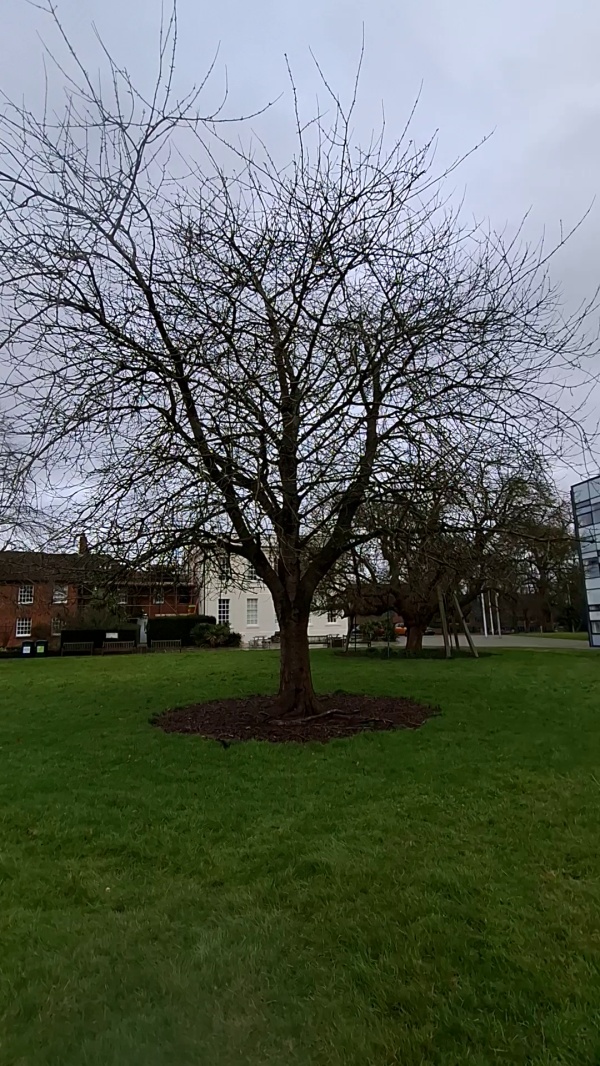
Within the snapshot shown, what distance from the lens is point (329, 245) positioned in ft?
21.7

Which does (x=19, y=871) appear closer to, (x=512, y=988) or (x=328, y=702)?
(x=512, y=988)

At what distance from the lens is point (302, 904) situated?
3.34 metres

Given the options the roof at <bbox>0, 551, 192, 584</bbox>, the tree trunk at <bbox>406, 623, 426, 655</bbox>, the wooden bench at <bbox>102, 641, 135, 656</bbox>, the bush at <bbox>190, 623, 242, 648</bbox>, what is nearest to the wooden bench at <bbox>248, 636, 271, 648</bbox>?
the bush at <bbox>190, 623, 242, 648</bbox>

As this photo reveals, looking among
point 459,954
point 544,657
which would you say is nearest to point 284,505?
point 459,954

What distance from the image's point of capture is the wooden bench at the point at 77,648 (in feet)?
93.6

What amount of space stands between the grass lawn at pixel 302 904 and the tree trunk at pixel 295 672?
5.66ft

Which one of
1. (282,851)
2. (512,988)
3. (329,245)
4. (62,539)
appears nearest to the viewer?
(512,988)

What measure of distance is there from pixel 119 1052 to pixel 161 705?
8.88 meters

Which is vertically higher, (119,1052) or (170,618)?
(170,618)

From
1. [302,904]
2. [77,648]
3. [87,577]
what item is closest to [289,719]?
[87,577]

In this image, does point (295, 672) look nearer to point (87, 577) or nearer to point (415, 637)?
point (87, 577)

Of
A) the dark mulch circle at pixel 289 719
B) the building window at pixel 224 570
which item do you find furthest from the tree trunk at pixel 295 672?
the building window at pixel 224 570

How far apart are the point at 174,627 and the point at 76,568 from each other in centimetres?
2610

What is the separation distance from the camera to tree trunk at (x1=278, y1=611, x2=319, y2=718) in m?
9.07
